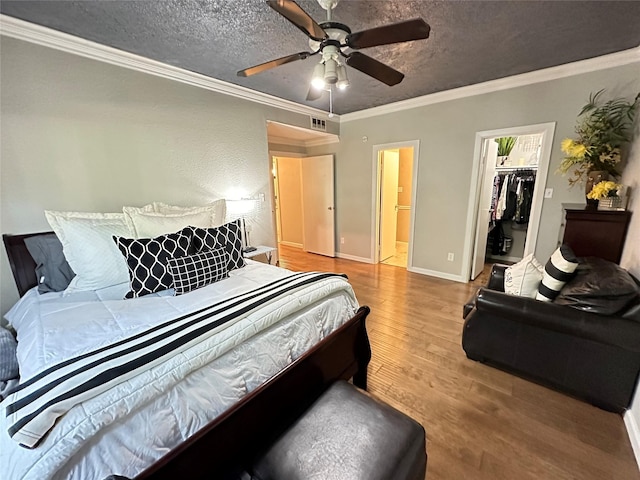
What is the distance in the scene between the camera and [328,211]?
4.95m

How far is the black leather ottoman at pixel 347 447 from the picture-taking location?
→ 36.7 inches

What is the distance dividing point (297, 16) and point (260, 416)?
1.88m

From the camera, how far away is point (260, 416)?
1.15m

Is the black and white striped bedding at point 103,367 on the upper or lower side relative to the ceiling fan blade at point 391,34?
lower

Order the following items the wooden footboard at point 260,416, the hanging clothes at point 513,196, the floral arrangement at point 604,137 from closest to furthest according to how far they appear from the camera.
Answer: the wooden footboard at point 260,416 → the floral arrangement at point 604,137 → the hanging clothes at point 513,196

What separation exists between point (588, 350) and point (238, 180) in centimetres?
336

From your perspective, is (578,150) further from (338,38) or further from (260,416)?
(260,416)

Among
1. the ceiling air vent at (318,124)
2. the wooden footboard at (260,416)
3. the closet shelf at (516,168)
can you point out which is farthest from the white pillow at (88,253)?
the closet shelf at (516,168)

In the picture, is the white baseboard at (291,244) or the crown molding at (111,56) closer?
the crown molding at (111,56)

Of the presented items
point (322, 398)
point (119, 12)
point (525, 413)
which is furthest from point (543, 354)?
point (119, 12)

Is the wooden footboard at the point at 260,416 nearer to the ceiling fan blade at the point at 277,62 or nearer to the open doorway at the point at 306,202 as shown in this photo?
the ceiling fan blade at the point at 277,62

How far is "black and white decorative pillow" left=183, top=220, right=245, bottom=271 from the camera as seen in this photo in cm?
197

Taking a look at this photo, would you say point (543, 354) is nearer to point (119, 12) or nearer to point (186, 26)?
point (186, 26)

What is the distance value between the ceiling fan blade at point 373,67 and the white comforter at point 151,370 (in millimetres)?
1446
